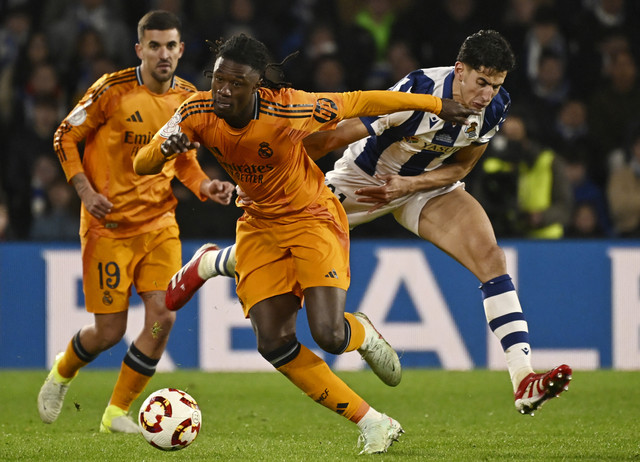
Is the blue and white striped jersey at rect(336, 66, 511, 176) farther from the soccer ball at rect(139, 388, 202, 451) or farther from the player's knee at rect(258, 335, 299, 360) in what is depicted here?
the soccer ball at rect(139, 388, 202, 451)

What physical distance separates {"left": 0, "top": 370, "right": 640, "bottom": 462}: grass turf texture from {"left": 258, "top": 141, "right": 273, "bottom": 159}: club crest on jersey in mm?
1510

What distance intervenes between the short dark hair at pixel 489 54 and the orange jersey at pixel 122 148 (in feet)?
5.94

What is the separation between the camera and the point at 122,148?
6.50 meters

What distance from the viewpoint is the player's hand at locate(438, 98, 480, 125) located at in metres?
5.52

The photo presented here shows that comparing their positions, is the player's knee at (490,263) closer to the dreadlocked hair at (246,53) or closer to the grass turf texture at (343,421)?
the grass turf texture at (343,421)

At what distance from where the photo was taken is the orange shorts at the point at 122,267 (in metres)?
6.57

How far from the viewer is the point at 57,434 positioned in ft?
20.5

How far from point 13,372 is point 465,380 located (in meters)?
3.91

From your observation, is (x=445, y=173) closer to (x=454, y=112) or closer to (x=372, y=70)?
(x=454, y=112)

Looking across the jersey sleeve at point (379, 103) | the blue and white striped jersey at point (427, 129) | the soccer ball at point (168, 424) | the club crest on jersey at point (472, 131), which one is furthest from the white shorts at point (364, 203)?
the soccer ball at point (168, 424)

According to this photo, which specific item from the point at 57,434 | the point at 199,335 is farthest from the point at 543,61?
the point at 57,434

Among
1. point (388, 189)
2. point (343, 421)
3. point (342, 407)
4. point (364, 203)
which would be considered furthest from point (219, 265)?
point (342, 407)

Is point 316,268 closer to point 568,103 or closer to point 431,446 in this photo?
point 431,446

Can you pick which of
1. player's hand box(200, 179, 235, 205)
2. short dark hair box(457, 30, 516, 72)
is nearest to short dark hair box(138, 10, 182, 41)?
player's hand box(200, 179, 235, 205)
